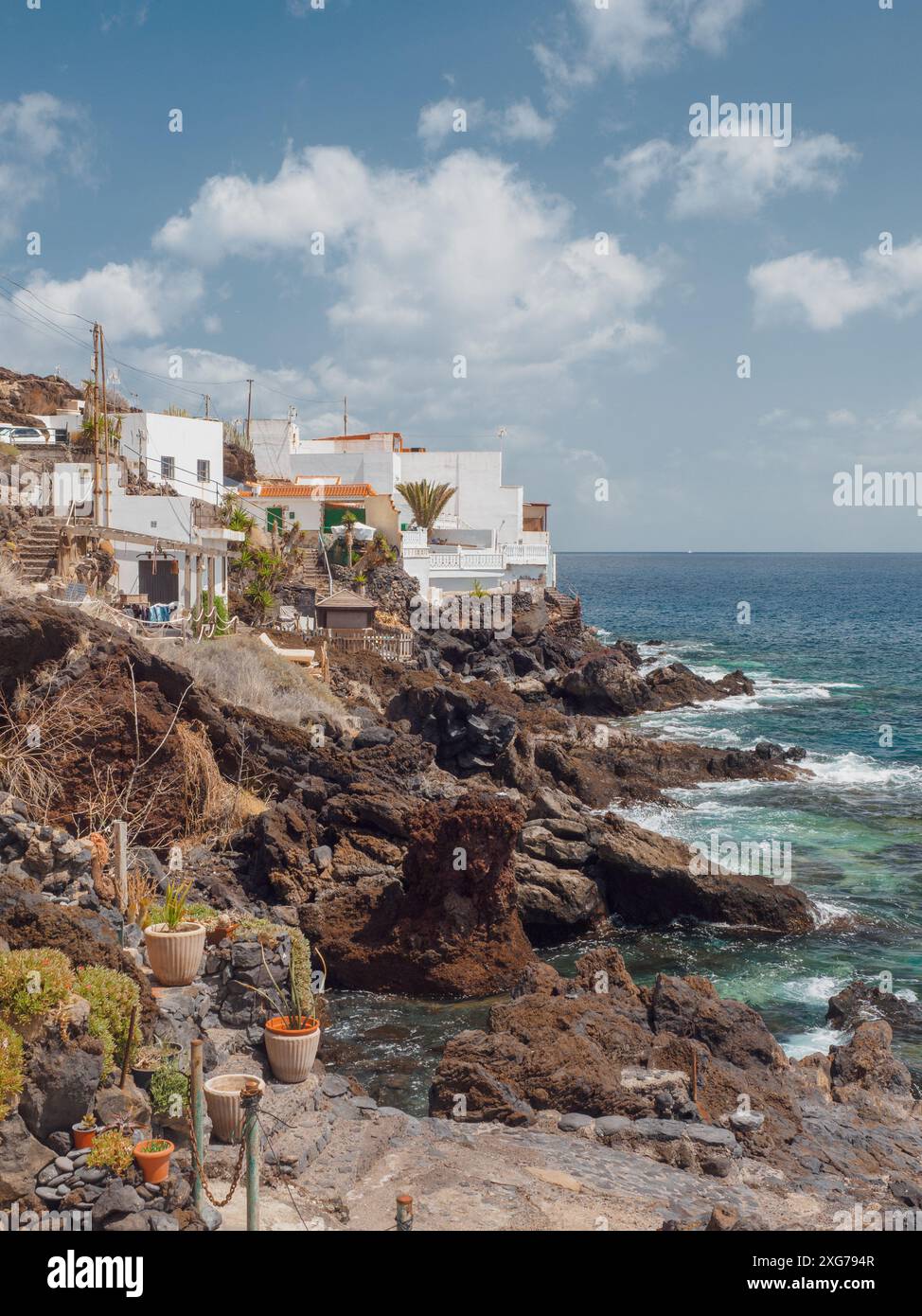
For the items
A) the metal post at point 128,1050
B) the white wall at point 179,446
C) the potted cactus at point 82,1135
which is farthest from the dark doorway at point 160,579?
the potted cactus at point 82,1135

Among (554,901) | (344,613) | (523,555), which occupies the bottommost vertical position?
(554,901)

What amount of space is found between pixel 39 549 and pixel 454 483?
41.7 m

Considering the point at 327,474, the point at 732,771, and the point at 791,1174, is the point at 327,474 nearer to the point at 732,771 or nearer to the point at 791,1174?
the point at 732,771

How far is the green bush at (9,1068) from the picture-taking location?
23.5ft

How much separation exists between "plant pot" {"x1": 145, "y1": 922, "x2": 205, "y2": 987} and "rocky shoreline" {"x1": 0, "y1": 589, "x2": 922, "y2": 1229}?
8.9 inches

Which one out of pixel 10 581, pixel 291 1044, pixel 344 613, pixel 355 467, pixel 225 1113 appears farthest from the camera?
pixel 355 467

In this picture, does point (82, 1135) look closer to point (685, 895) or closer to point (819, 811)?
point (685, 895)

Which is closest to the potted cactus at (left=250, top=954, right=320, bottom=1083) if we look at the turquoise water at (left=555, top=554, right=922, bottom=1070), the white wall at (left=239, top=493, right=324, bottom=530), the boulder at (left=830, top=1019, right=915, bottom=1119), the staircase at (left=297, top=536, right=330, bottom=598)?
the boulder at (left=830, top=1019, right=915, bottom=1119)

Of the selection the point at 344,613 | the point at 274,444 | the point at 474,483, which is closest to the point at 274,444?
the point at 274,444

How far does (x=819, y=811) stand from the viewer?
27.8 m

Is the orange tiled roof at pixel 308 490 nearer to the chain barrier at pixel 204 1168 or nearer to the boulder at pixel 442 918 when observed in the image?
the boulder at pixel 442 918

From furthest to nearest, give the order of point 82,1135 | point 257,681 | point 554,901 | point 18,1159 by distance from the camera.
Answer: point 257,681, point 554,901, point 82,1135, point 18,1159

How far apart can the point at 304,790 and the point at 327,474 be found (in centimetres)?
4648
